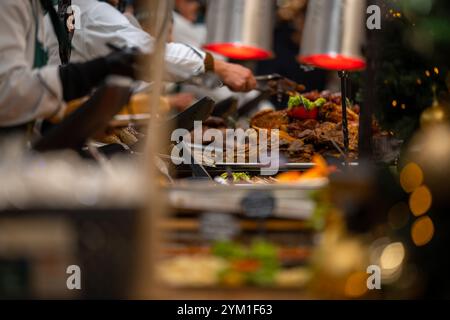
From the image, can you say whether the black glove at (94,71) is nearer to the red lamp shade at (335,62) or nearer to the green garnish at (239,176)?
the red lamp shade at (335,62)

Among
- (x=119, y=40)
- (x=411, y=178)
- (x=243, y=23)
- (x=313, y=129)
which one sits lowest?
(x=411, y=178)

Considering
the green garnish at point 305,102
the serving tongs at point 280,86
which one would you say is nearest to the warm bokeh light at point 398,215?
the green garnish at point 305,102

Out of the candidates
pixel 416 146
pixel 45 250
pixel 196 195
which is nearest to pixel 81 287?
pixel 45 250

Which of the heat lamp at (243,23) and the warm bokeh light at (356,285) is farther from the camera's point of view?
the heat lamp at (243,23)

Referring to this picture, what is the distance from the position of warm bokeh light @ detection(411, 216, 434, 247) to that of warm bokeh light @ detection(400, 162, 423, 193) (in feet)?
0.35

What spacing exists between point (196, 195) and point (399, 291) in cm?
65

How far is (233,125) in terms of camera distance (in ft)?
16.7

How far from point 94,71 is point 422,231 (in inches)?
41.3

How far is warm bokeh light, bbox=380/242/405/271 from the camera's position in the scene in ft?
8.28

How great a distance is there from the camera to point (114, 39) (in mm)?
3725

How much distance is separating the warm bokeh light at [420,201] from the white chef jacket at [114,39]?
4.31 ft

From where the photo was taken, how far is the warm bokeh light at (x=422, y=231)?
2.58m

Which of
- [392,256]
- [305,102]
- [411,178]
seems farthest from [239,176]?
[392,256]

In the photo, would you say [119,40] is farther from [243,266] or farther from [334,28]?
[243,266]
